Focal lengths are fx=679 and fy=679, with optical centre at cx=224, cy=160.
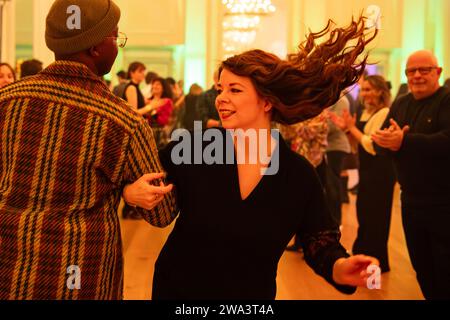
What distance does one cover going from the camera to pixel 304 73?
223 cm

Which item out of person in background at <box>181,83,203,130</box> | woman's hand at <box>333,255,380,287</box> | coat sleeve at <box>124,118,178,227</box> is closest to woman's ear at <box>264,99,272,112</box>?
coat sleeve at <box>124,118,178,227</box>

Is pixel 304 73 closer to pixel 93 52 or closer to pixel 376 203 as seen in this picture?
pixel 93 52

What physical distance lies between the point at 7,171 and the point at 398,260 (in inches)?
185

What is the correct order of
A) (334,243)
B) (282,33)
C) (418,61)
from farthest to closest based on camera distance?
(282,33) → (418,61) → (334,243)

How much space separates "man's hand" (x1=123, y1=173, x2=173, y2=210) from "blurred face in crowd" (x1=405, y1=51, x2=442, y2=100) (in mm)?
2606

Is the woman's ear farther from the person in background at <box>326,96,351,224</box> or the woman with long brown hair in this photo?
the person in background at <box>326,96,351,224</box>

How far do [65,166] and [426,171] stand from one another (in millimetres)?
2622

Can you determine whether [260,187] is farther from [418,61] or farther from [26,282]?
[418,61]

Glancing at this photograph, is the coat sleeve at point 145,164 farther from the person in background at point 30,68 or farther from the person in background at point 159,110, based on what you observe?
the person in background at point 159,110

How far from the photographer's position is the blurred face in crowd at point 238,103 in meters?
2.15

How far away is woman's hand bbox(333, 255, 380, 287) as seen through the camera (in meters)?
1.96

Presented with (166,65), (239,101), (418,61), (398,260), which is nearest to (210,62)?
(166,65)

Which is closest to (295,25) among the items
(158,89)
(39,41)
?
(158,89)

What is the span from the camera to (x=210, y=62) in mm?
13906
